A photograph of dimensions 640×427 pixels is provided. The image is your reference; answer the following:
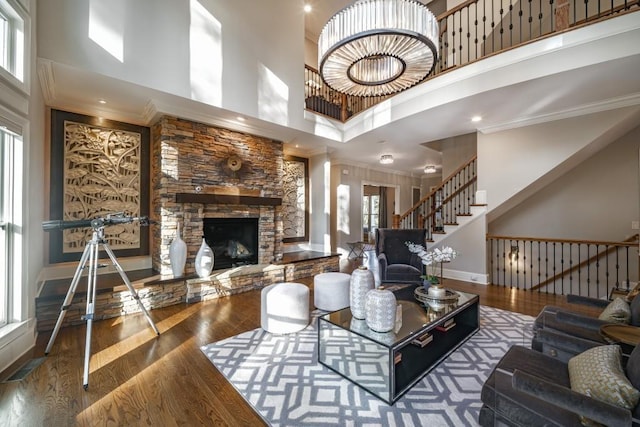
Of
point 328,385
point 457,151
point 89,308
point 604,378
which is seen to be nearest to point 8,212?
point 89,308

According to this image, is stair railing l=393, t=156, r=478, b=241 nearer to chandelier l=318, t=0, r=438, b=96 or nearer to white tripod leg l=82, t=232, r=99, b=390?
chandelier l=318, t=0, r=438, b=96

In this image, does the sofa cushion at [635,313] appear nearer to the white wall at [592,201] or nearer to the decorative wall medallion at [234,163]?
the white wall at [592,201]

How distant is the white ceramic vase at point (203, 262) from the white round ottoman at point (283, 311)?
1.55 m

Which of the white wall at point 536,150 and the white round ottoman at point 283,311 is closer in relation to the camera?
Result: the white round ottoman at point 283,311

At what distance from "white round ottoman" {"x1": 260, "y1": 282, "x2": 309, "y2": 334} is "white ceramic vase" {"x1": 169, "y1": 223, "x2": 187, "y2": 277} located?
1.72 meters

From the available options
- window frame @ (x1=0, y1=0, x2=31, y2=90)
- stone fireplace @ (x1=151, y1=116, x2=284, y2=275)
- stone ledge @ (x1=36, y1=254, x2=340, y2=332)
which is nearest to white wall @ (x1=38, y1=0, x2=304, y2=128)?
window frame @ (x1=0, y1=0, x2=31, y2=90)

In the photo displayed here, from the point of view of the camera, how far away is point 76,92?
11.0 feet

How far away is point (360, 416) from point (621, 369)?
1335mm

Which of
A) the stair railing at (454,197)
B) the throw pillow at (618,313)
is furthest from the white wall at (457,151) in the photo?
the throw pillow at (618,313)

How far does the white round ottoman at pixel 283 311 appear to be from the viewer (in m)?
2.81

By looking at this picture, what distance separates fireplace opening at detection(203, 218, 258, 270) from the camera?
472 centimetres

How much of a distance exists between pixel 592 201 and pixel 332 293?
5370mm

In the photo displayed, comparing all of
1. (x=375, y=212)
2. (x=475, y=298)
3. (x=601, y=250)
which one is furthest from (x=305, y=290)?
(x=375, y=212)

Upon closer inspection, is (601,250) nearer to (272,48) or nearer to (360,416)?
(360,416)
